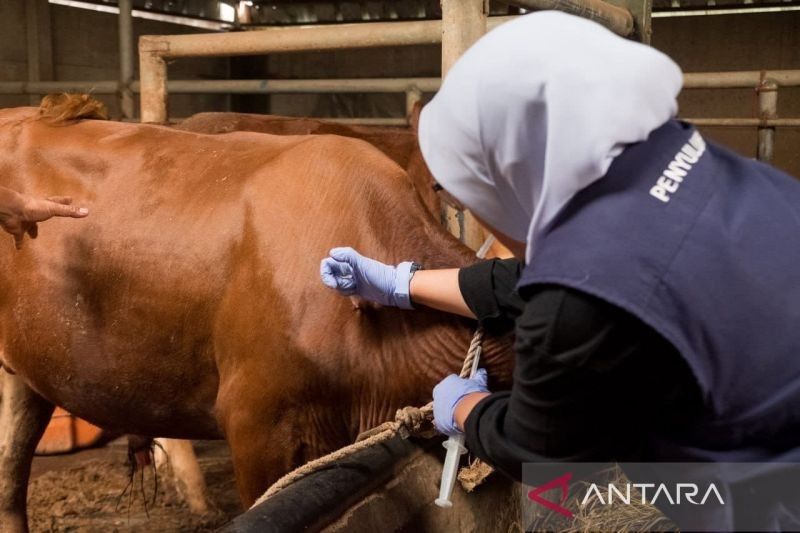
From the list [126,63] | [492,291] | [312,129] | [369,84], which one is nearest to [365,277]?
[492,291]

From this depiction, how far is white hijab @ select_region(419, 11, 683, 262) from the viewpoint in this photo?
3.33 ft

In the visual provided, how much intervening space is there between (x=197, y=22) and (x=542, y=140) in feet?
34.5

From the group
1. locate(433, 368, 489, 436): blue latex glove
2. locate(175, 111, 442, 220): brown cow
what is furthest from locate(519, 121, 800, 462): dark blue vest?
locate(175, 111, 442, 220): brown cow

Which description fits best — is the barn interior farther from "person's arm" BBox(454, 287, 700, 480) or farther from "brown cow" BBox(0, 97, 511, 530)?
"person's arm" BBox(454, 287, 700, 480)

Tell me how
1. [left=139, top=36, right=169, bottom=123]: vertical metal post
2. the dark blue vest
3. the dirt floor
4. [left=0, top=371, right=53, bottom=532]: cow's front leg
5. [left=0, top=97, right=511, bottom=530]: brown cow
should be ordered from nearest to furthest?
the dark blue vest < [left=0, top=97, right=511, bottom=530]: brown cow < [left=0, top=371, right=53, bottom=532]: cow's front leg < [left=139, top=36, right=169, bottom=123]: vertical metal post < the dirt floor

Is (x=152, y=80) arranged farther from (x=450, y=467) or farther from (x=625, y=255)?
(x=625, y=255)

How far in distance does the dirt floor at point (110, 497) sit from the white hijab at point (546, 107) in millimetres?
2598

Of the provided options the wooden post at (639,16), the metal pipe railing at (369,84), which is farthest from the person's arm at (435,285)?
the metal pipe railing at (369,84)

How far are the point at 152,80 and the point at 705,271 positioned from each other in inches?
108

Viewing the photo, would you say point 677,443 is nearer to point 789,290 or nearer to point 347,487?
point 789,290

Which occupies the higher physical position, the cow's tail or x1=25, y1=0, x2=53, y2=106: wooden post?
x1=25, y1=0, x2=53, y2=106: wooden post

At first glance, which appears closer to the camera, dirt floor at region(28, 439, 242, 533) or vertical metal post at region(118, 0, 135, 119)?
dirt floor at region(28, 439, 242, 533)

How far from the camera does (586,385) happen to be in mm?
1033

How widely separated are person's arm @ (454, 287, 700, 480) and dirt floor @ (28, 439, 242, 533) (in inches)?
99.8
